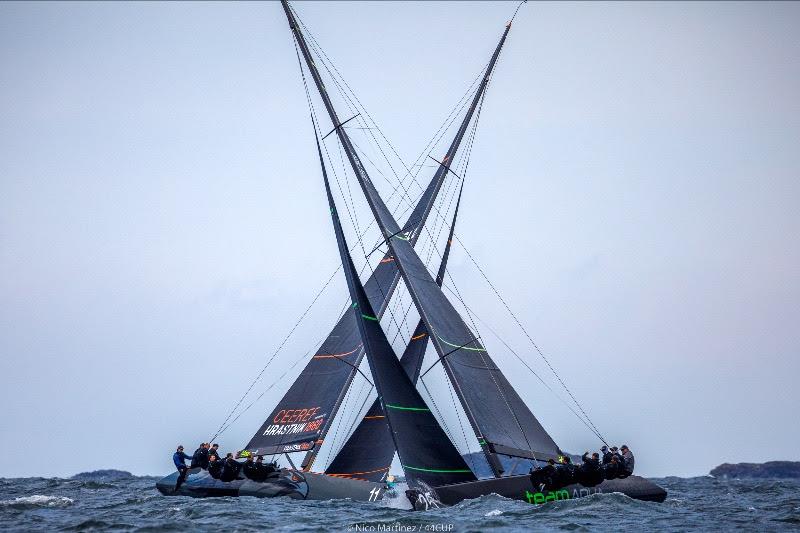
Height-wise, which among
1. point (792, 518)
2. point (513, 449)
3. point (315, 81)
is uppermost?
point (315, 81)

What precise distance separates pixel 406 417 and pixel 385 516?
120 inches

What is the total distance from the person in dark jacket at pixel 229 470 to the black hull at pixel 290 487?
14cm

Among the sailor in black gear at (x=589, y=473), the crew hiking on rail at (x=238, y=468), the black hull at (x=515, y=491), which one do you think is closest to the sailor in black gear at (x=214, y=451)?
the crew hiking on rail at (x=238, y=468)

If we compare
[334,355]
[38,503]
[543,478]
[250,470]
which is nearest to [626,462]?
[543,478]

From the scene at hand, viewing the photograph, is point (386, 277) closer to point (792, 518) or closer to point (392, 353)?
point (392, 353)

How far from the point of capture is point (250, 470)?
78.2 ft

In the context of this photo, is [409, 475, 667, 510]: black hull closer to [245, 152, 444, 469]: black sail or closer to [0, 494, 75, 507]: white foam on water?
[245, 152, 444, 469]: black sail

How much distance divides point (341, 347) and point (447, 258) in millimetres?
4753

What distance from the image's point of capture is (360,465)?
2823cm

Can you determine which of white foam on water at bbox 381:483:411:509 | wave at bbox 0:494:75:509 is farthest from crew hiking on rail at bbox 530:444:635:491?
wave at bbox 0:494:75:509

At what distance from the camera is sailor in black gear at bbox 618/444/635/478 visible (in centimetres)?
2273

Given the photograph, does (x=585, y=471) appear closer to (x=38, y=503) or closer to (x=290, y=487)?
(x=290, y=487)

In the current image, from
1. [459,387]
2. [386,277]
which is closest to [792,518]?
[459,387]

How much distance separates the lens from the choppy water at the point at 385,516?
1741 centimetres
